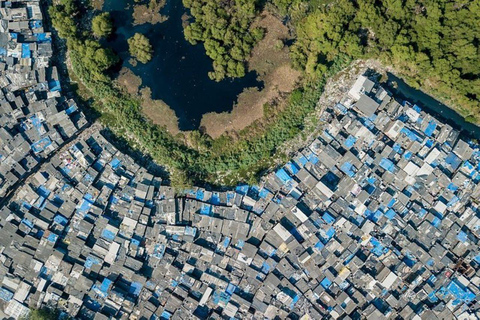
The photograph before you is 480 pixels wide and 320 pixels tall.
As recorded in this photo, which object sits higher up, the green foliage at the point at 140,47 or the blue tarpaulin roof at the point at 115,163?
the green foliage at the point at 140,47

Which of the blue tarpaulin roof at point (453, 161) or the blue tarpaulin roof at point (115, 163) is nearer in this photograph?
the blue tarpaulin roof at point (453, 161)

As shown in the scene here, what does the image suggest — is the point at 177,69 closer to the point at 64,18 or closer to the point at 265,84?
the point at 265,84

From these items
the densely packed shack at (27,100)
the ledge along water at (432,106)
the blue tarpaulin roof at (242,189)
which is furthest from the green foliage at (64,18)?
the ledge along water at (432,106)

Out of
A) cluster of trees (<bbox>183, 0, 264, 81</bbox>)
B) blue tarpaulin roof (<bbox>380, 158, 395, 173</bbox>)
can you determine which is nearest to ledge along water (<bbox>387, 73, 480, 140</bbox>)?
blue tarpaulin roof (<bbox>380, 158, 395, 173</bbox>)

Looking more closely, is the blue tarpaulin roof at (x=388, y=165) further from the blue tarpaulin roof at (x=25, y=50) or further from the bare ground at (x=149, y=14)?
the blue tarpaulin roof at (x=25, y=50)

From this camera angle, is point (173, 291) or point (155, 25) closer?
point (173, 291)

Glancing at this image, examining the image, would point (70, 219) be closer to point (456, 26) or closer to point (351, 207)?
point (351, 207)

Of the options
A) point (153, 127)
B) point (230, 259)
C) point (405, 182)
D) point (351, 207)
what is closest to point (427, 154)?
point (405, 182)
